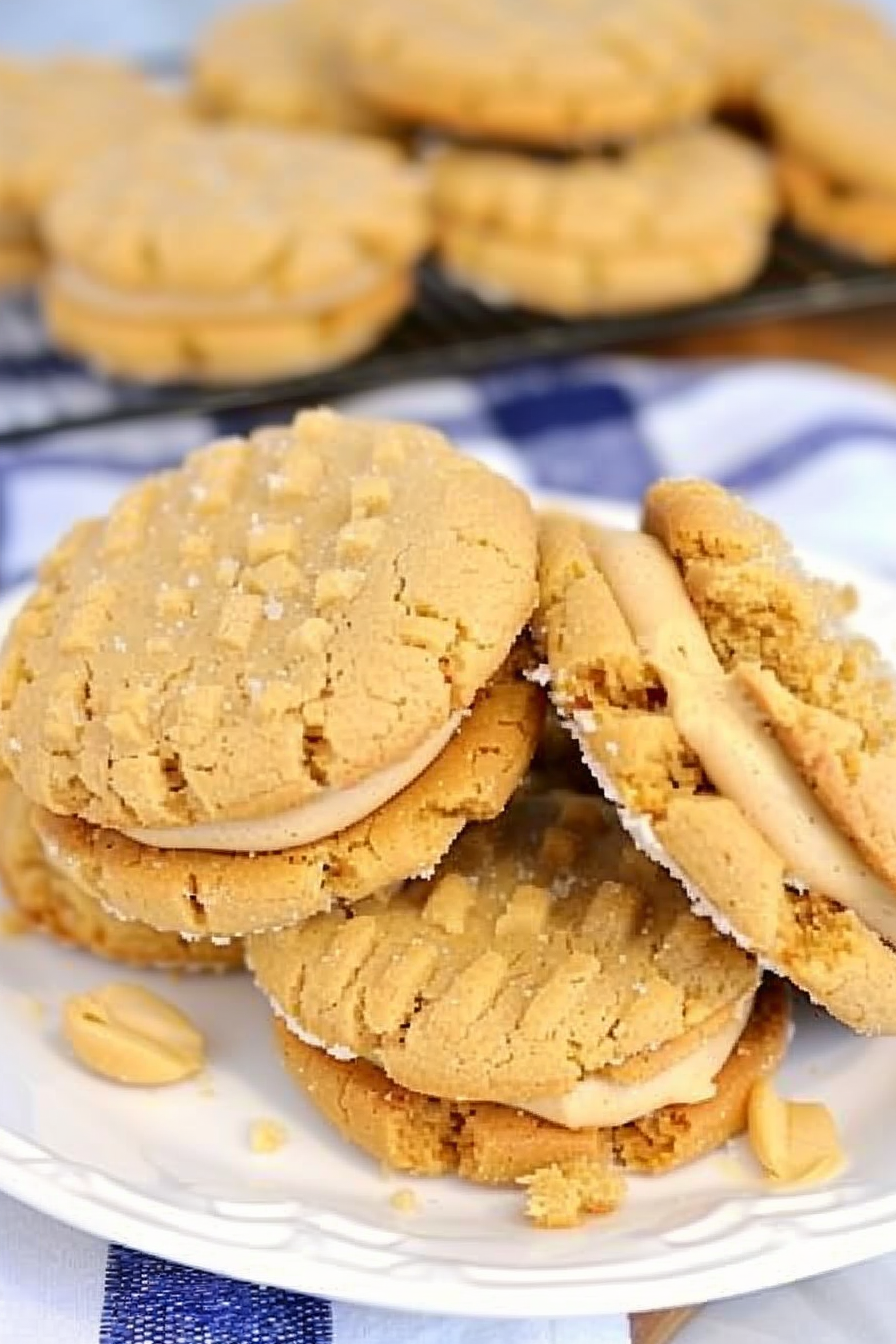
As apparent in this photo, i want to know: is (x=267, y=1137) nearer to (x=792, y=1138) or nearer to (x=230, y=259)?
(x=792, y=1138)

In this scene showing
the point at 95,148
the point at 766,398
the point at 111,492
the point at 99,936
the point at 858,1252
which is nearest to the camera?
the point at 858,1252

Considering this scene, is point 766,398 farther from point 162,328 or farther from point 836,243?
point 162,328

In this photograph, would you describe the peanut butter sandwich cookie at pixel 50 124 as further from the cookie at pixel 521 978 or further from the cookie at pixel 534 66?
the cookie at pixel 521 978

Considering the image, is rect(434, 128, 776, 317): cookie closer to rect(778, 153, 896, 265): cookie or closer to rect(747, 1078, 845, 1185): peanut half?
rect(778, 153, 896, 265): cookie

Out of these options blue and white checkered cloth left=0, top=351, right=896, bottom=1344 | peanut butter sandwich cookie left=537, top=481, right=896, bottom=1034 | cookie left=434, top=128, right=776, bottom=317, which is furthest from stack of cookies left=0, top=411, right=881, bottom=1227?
cookie left=434, top=128, right=776, bottom=317

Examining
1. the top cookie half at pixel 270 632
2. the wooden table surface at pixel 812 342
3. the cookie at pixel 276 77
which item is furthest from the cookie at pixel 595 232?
the top cookie half at pixel 270 632

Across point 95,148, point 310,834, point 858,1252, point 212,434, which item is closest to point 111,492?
point 212,434
